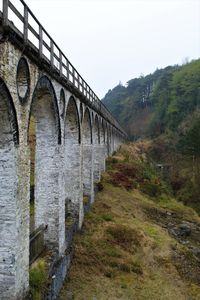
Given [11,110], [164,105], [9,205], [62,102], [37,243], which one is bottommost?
[37,243]

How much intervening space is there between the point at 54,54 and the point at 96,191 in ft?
44.7

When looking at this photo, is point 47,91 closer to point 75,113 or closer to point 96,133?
point 75,113

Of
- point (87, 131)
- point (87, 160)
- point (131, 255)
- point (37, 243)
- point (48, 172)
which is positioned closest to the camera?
point (37, 243)

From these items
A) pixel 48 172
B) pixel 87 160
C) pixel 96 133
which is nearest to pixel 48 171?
pixel 48 172

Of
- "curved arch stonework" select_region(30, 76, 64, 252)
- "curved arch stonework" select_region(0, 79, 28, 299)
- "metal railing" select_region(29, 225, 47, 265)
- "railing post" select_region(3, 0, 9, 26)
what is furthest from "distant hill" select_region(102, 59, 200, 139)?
"railing post" select_region(3, 0, 9, 26)

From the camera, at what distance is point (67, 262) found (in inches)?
531

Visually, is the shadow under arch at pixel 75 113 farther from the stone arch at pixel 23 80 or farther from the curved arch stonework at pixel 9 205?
the curved arch stonework at pixel 9 205

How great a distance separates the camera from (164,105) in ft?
259

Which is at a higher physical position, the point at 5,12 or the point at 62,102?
the point at 5,12

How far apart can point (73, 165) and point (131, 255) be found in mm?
4755

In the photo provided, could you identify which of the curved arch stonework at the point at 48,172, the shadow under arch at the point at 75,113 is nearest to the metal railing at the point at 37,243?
the curved arch stonework at the point at 48,172

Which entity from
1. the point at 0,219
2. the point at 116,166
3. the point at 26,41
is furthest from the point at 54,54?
the point at 116,166

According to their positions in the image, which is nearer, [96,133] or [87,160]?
[87,160]

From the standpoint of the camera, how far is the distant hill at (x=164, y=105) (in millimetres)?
70250
